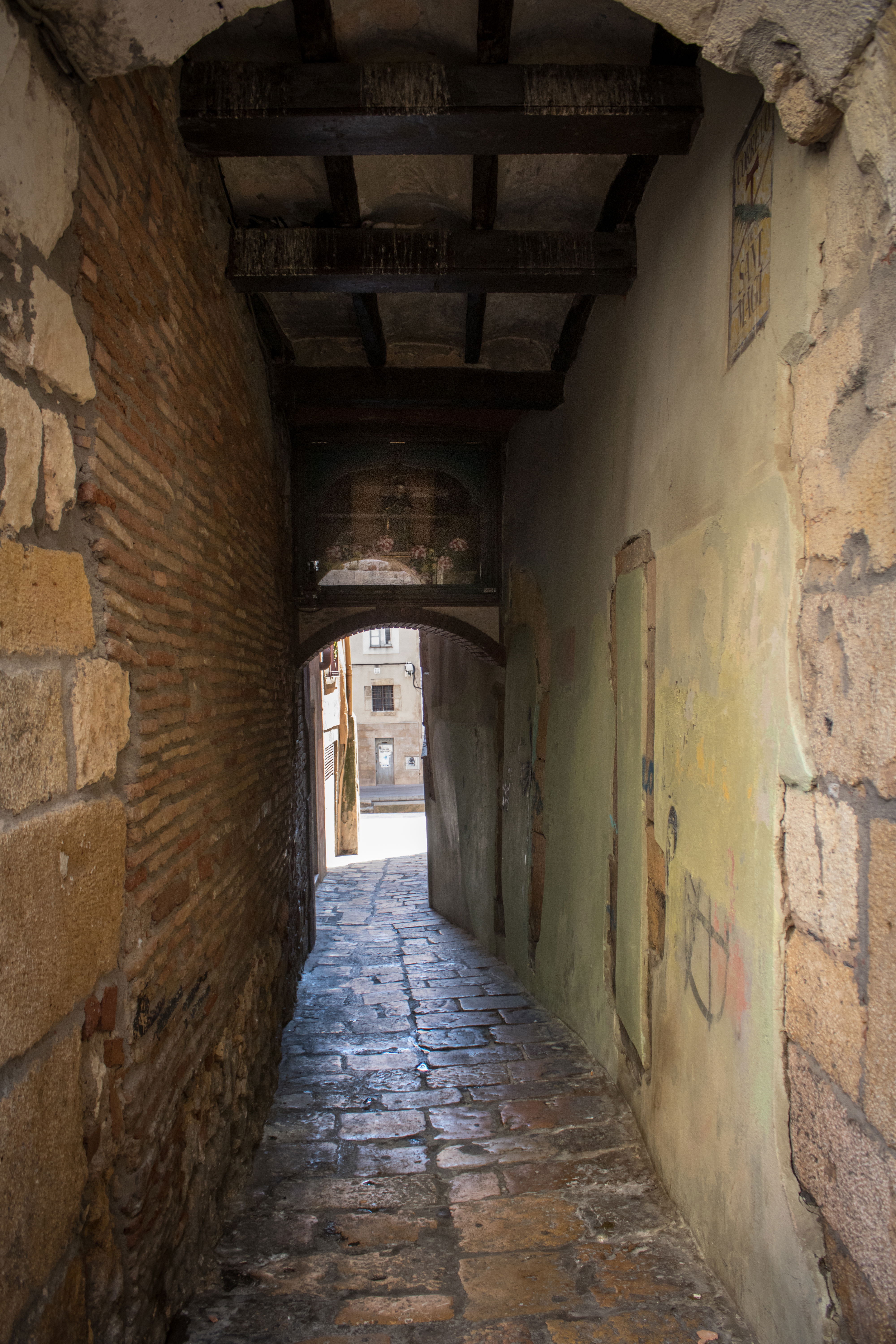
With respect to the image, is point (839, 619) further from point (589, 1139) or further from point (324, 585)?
point (324, 585)

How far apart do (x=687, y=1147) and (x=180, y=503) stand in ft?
8.97

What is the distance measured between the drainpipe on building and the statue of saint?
26.3ft

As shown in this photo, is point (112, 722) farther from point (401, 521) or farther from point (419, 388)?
point (401, 521)

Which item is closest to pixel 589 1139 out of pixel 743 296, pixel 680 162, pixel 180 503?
pixel 180 503

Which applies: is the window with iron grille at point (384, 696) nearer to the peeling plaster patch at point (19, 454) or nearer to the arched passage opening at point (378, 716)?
the arched passage opening at point (378, 716)

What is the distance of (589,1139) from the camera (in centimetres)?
334

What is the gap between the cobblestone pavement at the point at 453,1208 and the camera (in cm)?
→ 235

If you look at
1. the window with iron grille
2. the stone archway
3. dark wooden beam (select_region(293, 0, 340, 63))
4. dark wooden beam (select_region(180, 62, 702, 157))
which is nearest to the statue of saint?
the stone archway

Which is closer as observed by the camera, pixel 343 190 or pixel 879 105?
pixel 879 105

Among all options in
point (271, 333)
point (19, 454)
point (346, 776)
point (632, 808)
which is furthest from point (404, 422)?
point (346, 776)

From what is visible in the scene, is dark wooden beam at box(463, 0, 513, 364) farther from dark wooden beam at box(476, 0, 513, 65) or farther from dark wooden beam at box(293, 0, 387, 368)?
dark wooden beam at box(293, 0, 387, 368)

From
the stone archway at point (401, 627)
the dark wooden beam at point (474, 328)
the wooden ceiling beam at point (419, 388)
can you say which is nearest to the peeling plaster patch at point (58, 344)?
the dark wooden beam at point (474, 328)

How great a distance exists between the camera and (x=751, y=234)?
222 cm

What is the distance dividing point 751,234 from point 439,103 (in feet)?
3.63
